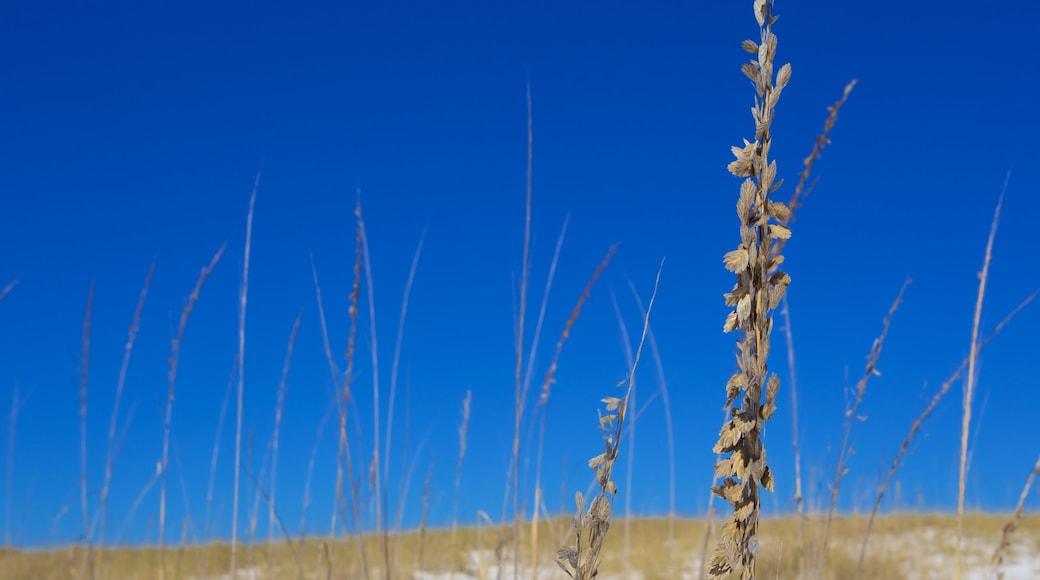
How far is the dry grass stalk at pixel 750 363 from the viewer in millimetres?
611

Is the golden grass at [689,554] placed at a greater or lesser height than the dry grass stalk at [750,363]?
lesser

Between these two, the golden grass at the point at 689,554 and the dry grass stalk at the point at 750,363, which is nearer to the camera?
the dry grass stalk at the point at 750,363

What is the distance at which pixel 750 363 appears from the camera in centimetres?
61

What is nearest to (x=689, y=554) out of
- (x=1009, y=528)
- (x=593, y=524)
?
(x=1009, y=528)

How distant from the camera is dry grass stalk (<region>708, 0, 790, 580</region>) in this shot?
61 centimetres

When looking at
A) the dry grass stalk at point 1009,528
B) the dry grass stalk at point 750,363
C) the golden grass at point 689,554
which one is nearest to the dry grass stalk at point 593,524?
the dry grass stalk at point 750,363

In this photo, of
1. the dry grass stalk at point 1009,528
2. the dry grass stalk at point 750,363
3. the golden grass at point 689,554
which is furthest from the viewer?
the golden grass at point 689,554

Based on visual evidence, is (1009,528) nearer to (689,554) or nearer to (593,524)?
(593,524)

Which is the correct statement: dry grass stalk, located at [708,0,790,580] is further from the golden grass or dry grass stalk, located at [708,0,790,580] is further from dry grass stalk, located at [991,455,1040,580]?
the golden grass

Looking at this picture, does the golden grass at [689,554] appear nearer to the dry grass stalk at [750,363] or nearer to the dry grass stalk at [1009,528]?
the dry grass stalk at [1009,528]

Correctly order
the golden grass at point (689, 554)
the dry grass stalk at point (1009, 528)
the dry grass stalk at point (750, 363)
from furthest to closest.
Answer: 1. the golden grass at point (689, 554)
2. the dry grass stalk at point (1009, 528)
3. the dry grass stalk at point (750, 363)

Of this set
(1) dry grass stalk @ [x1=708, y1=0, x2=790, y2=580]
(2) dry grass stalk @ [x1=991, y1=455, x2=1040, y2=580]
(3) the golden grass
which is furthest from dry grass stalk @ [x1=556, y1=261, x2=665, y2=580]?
(3) the golden grass

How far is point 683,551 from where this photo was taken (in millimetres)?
8984

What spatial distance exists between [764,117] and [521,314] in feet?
4.60
